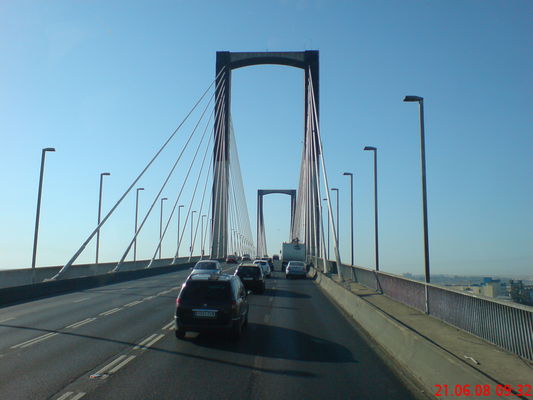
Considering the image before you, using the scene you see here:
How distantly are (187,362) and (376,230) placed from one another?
1870cm

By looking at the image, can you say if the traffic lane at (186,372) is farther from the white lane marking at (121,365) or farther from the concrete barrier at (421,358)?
the concrete barrier at (421,358)

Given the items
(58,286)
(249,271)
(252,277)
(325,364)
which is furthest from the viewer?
(58,286)

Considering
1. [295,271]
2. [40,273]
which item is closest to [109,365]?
[40,273]

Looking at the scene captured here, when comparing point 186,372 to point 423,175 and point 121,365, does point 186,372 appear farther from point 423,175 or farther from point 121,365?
point 423,175

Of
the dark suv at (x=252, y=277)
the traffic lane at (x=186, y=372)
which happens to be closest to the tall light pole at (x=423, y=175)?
the traffic lane at (x=186, y=372)

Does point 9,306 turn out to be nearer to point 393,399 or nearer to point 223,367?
point 223,367

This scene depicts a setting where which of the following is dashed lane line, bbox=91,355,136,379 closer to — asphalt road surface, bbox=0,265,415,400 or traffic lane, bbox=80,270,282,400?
asphalt road surface, bbox=0,265,415,400

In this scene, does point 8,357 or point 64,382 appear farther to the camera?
point 8,357

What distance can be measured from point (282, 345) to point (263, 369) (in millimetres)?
2353

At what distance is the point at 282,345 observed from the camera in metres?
10.8

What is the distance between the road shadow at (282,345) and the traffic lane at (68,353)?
1.80 m

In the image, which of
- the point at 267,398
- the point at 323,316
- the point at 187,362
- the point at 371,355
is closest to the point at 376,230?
the point at 323,316

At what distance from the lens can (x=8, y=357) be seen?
941 cm

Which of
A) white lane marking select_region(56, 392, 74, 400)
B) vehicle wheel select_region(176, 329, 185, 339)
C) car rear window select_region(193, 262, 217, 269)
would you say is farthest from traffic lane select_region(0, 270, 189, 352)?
car rear window select_region(193, 262, 217, 269)
